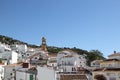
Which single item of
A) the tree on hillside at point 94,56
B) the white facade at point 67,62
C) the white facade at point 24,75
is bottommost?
the white facade at point 24,75

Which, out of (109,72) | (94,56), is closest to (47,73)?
(109,72)

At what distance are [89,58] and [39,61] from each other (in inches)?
1189

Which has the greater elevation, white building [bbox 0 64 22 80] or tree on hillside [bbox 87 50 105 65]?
tree on hillside [bbox 87 50 105 65]

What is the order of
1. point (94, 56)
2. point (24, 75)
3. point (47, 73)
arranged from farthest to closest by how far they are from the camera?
point (94, 56), point (24, 75), point (47, 73)

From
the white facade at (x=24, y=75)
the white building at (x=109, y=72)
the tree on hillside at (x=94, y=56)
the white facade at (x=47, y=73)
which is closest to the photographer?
the white facade at (x=47, y=73)

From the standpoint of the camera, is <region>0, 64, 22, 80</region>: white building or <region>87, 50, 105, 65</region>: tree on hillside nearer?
<region>0, 64, 22, 80</region>: white building

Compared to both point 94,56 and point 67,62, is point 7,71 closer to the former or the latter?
point 67,62

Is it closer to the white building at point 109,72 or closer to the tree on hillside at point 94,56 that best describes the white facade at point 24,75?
the white building at point 109,72

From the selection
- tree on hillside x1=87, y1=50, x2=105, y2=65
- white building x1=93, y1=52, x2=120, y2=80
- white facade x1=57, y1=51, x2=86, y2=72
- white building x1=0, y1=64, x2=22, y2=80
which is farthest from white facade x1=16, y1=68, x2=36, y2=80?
tree on hillside x1=87, y1=50, x2=105, y2=65

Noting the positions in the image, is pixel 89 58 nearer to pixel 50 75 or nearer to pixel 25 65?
pixel 25 65

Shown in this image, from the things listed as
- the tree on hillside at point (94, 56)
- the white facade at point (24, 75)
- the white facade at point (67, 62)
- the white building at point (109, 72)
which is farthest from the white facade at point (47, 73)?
the tree on hillside at point (94, 56)

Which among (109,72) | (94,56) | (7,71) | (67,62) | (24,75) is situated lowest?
(24,75)

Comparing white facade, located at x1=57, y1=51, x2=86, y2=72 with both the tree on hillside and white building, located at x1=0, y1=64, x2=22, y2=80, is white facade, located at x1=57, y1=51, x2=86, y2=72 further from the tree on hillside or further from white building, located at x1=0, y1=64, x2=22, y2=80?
white building, located at x1=0, y1=64, x2=22, y2=80

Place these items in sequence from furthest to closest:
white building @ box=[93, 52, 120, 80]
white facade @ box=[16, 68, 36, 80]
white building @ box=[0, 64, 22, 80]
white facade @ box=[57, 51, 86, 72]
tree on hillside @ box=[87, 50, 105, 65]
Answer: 1. tree on hillside @ box=[87, 50, 105, 65]
2. white facade @ box=[57, 51, 86, 72]
3. white building @ box=[0, 64, 22, 80]
4. white facade @ box=[16, 68, 36, 80]
5. white building @ box=[93, 52, 120, 80]
